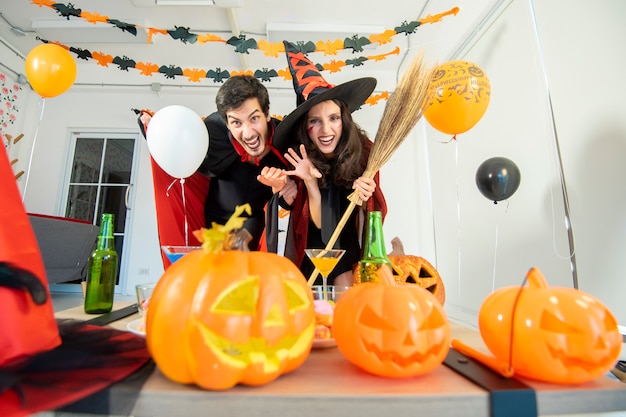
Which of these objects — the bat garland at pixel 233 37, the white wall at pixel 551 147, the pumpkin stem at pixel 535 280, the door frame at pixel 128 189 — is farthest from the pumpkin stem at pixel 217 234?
the door frame at pixel 128 189

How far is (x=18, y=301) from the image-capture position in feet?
1.20

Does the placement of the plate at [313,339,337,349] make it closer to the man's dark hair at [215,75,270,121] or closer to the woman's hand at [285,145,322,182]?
the woman's hand at [285,145,322,182]

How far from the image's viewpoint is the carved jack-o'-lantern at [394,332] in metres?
0.40

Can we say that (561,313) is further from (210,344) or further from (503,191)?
(503,191)

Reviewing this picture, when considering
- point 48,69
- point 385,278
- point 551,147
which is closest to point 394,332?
point 385,278

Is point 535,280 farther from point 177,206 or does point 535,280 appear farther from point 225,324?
point 177,206

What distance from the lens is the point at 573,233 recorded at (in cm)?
151

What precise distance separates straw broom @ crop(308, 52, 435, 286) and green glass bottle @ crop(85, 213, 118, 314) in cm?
56

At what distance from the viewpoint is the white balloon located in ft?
4.11

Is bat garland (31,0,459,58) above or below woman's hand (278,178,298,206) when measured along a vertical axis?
above

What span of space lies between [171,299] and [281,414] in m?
0.18

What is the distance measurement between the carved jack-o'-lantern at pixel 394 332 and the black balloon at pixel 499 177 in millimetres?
1290

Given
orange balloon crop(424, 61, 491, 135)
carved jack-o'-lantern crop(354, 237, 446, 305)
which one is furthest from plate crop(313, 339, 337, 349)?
orange balloon crop(424, 61, 491, 135)

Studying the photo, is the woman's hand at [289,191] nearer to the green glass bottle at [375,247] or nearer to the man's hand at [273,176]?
the man's hand at [273,176]
